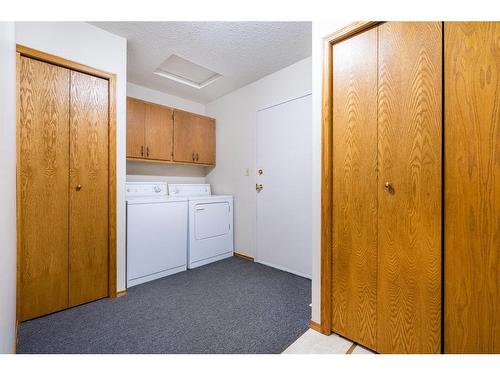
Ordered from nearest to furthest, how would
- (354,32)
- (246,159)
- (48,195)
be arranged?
(354,32) → (48,195) → (246,159)

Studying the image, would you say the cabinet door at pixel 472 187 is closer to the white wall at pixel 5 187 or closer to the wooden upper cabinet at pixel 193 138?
the white wall at pixel 5 187

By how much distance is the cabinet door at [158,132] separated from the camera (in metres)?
2.80

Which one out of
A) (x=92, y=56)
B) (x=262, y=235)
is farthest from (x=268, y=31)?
(x=262, y=235)

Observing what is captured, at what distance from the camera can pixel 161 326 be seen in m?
1.56

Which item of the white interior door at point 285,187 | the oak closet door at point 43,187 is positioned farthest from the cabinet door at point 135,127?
the white interior door at point 285,187

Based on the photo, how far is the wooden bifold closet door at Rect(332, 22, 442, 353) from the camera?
43.3 inches

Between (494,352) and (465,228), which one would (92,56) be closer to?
(465,228)

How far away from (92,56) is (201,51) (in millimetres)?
926

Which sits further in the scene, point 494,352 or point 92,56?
point 92,56

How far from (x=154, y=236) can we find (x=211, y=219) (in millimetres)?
757

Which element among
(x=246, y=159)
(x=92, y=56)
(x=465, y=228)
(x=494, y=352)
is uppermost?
(x=92, y=56)

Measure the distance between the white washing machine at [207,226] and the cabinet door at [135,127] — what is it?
0.65m

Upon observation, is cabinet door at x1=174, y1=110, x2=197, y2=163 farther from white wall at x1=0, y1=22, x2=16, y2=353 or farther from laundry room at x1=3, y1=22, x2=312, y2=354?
white wall at x1=0, y1=22, x2=16, y2=353

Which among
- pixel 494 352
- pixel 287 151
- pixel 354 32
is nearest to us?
pixel 494 352
